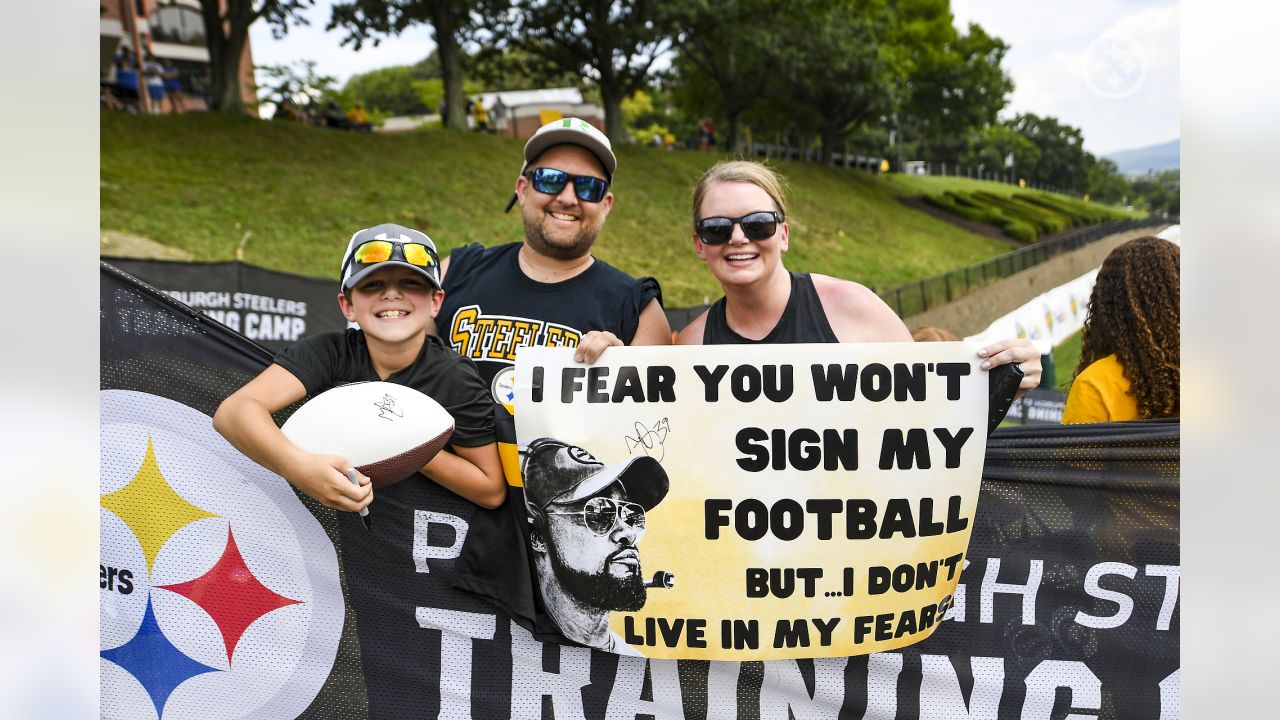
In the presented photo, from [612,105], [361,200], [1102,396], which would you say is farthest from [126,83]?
[1102,396]

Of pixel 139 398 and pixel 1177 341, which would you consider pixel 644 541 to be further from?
pixel 1177 341

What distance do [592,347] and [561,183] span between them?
0.78 metres

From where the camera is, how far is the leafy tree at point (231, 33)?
24.7m

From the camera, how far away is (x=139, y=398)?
10.2ft

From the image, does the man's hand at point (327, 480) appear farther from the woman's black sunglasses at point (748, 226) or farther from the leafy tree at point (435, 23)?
the leafy tree at point (435, 23)

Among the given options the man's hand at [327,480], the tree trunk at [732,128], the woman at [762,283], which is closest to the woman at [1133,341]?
the woman at [762,283]

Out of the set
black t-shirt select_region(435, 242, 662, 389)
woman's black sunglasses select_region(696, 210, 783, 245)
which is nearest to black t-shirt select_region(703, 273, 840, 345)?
woman's black sunglasses select_region(696, 210, 783, 245)

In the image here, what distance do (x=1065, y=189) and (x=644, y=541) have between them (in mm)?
68981

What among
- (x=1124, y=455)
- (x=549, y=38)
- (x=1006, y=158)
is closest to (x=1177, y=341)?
(x=1124, y=455)

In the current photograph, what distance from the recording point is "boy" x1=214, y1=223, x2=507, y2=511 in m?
2.71

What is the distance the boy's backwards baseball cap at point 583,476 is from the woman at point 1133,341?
1.61 m

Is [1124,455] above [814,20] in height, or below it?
below

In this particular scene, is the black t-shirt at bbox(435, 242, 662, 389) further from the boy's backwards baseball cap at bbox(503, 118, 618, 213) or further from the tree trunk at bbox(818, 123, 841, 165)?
the tree trunk at bbox(818, 123, 841, 165)

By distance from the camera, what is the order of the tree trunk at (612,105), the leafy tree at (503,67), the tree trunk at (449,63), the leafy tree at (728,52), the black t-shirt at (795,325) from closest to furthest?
the black t-shirt at (795,325), the tree trunk at (449,63), the leafy tree at (503,67), the leafy tree at (728,52), the tree trunk at (612,105)
